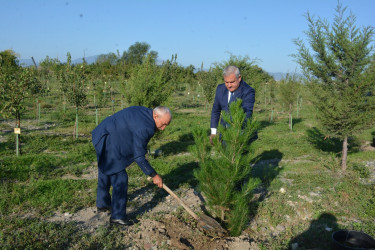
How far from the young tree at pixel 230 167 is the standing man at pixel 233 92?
0.30 metres

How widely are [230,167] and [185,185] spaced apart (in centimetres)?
239

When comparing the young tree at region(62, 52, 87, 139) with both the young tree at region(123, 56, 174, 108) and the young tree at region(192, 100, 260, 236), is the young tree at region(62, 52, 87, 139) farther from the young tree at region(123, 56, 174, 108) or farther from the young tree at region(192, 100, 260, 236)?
the young tree at region(192, 100, 260, 236)

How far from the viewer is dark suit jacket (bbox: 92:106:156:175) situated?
12.7 ft

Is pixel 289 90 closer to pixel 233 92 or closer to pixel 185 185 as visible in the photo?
pixel 185 185

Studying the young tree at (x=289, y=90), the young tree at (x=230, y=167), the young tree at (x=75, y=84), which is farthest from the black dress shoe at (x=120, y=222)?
the young tree at (x=289, y=90)

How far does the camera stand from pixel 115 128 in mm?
3961

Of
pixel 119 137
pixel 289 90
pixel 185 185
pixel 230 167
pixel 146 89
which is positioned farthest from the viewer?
pixel 289 90

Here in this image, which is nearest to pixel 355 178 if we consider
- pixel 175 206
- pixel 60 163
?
pixel 175 206

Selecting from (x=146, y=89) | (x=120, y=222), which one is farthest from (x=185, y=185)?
(x=146, y=89)

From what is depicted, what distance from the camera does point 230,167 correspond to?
357cm

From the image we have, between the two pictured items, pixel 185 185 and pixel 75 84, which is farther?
pixel 75 84

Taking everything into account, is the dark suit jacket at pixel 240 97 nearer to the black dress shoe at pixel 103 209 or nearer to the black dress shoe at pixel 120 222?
the black dress shoe at pixel 120 222

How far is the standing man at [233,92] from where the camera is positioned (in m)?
3.94

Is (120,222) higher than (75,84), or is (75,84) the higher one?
(75,84)
